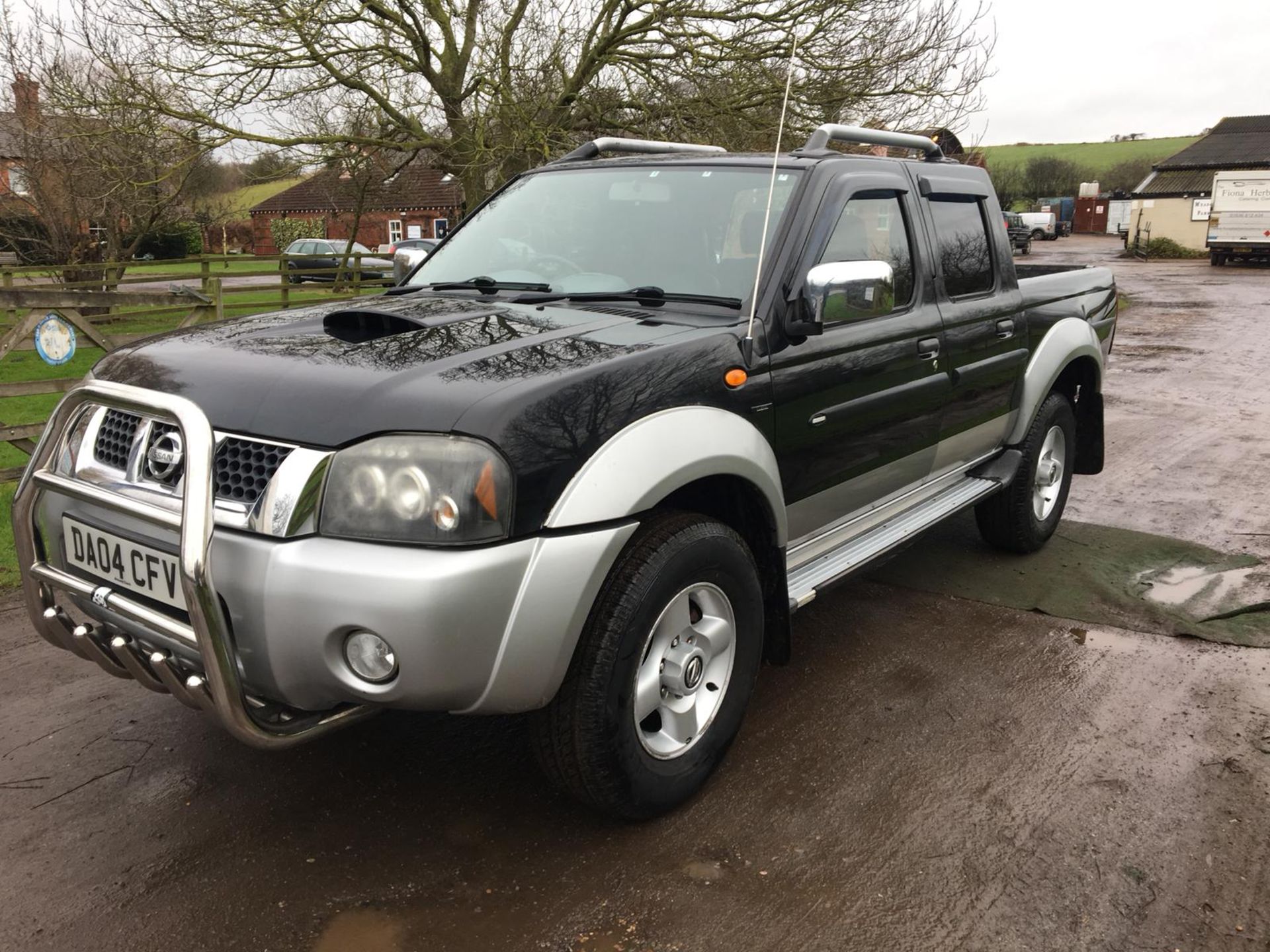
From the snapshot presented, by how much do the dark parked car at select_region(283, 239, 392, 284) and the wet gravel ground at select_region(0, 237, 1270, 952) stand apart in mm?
14618

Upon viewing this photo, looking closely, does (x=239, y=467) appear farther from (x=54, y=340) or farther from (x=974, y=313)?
(x=54, y=340)

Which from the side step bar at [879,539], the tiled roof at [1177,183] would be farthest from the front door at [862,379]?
the tiled roof at [1177,183]

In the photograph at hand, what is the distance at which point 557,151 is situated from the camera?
14.9m

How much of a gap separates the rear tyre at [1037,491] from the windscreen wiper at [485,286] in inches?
107

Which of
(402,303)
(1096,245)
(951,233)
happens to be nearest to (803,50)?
(951,233)

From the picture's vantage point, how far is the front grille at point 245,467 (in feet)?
8.11

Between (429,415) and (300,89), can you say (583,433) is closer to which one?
(429,415)

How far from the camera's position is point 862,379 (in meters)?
3.66

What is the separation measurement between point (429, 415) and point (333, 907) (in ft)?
4.35

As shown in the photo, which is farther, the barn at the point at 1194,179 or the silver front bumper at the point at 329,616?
the barn at the point at 1194,179

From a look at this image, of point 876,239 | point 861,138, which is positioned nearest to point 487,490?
point 876,239

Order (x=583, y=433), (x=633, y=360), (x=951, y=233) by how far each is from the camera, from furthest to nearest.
Answer: (x=951, y=233) < (x=633, y=360) < (x=583, y=433)

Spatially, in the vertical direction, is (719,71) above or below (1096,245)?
above

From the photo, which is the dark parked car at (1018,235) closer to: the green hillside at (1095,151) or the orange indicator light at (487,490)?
the orange indicator light at (487,490)
